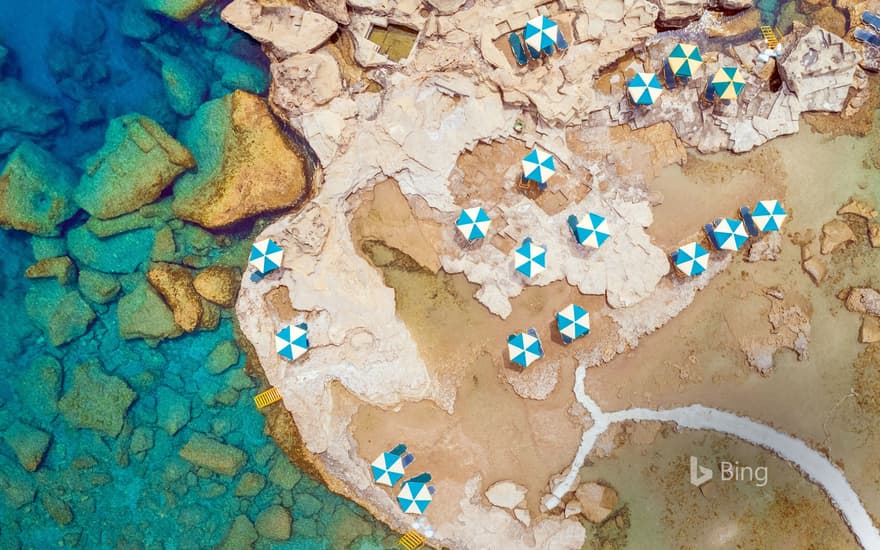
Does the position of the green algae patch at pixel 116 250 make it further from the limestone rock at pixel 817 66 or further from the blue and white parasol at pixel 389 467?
the limestone rock at pixel 817 66

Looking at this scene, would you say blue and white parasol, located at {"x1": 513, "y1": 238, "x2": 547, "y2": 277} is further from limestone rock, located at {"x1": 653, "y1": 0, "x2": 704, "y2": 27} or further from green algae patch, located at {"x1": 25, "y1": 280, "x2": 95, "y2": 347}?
green algae patch, located at {"x1": 25, "y1": 280, "x2": 95, "y2": 347}

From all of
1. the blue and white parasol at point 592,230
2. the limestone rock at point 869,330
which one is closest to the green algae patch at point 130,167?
the blue and white parasol at point 592,230

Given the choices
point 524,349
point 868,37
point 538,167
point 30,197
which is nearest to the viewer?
point 524,349

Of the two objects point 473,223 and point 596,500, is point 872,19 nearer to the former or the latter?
point 473,223

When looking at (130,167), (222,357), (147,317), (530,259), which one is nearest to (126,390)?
(147,317)

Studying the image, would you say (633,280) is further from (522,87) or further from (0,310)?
(0,310)

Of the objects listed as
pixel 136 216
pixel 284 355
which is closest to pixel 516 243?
pixel 284 355
